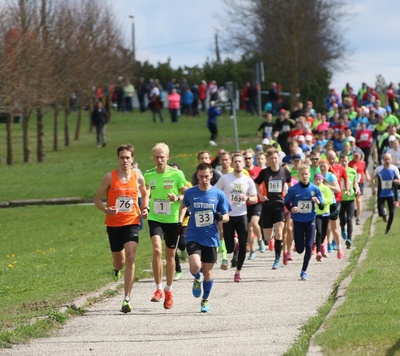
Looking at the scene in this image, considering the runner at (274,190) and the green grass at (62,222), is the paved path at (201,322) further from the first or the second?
the runner at (274,190)

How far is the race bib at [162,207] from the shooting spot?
54.3ft

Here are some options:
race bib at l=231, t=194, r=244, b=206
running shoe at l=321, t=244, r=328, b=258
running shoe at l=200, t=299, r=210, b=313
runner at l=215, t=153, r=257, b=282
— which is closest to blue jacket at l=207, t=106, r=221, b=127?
running shoe at l=321, t=244, r=328, b=258

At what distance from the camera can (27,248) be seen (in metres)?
28.8

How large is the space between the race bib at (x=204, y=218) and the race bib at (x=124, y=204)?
31.4 inches

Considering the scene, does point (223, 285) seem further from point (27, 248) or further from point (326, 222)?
point (27, 248)

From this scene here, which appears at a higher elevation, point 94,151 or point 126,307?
point 126,307

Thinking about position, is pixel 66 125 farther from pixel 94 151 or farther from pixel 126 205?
pixel 126 205

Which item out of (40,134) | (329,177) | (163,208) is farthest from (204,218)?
(40,134)

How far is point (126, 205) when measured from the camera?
15836 mm

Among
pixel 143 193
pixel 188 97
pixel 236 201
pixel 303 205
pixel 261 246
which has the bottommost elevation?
pixel 261 246

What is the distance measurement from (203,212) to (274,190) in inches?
253

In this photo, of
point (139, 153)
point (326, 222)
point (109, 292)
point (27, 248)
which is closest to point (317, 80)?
point (139, 153)

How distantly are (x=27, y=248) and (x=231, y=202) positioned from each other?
9.81 meters

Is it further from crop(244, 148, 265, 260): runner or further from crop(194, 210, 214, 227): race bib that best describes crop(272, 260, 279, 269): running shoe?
crop(194, 210, 214, 227): race bib
